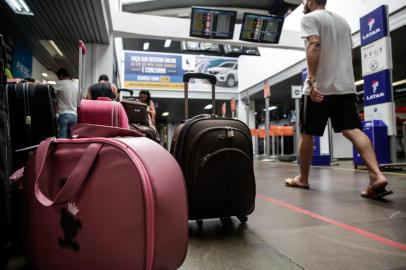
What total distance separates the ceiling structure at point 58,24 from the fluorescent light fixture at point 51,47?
0.10 m

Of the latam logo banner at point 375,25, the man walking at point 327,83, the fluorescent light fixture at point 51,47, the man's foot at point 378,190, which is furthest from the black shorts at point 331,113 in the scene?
the fluorescent light fixture at point 51,47

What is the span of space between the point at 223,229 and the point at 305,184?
1573 mm

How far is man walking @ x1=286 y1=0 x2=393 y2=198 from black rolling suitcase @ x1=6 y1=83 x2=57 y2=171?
1846 millimetres

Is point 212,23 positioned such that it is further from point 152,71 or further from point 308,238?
point 308,238

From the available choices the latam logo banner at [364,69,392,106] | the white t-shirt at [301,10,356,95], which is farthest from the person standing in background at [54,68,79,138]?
the latam logo banner at [364,69,392,106]

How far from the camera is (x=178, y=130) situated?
1.44 metres

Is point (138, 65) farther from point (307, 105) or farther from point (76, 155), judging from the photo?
point (76, 155)

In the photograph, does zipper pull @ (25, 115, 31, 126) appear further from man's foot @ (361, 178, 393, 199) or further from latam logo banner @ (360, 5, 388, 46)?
latam logo banner @ (360, 5, 388, 46)

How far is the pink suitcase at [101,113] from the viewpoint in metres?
1.70

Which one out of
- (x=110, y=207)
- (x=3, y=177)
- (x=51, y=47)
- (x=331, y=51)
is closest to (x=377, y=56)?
(x=331, y=51)

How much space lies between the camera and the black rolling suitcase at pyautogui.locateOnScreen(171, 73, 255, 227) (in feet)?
4.42

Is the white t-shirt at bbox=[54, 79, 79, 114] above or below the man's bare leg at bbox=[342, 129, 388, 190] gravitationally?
above

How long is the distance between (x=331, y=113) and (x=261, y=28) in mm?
5177

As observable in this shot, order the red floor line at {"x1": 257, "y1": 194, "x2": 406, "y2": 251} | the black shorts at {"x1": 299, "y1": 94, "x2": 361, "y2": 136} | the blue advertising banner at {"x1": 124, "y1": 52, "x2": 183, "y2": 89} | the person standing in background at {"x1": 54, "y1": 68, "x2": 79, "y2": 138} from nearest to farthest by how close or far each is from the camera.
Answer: the red floor line at {"x1": 257, "y1": 194, "x2": 406, "y2": 251} → the black shorts at {"x1": 299, "y1": 94, "x2": 361, "y2": 136} → the person standing in background at {"x1": 54, "y1": 68, "x2": 79, "y2": 138} → the blue advertising banner at {"x1": 124, "y1": 52, "x2": 183, "y2": 89}
